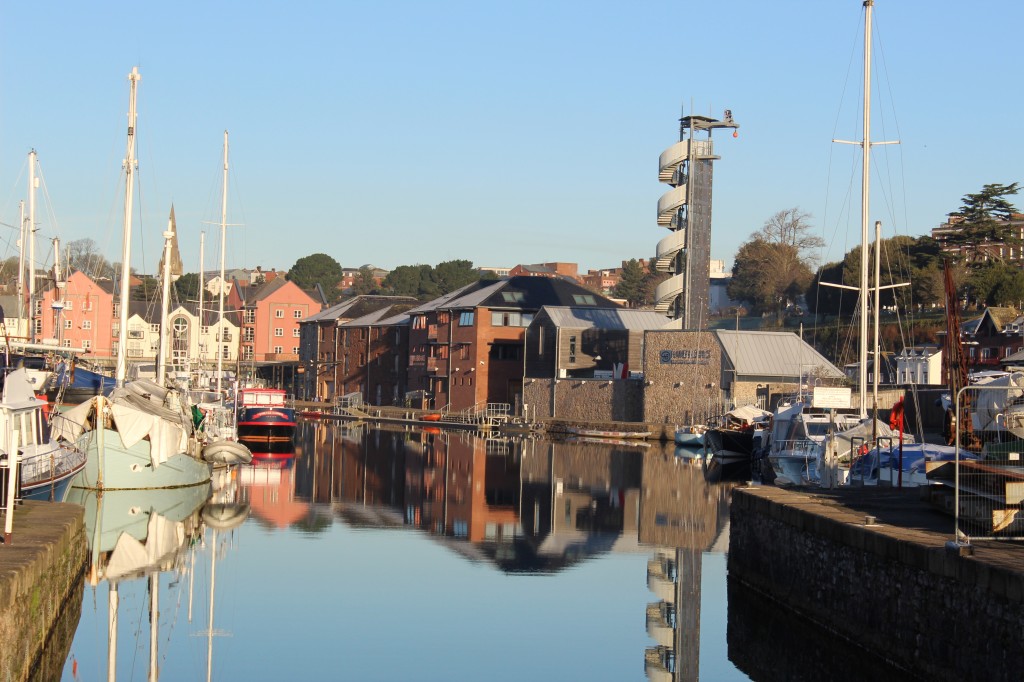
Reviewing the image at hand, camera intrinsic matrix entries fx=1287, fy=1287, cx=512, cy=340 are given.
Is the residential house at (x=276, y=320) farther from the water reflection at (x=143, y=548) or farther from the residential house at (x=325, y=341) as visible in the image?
the water reflection at (x=143, y=548)

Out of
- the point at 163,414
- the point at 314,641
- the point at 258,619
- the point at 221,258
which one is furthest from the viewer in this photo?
the point at 221,258

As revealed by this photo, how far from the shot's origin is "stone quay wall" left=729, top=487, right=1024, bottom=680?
1367cm

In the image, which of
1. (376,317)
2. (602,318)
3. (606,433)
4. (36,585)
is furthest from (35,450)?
(376,317)

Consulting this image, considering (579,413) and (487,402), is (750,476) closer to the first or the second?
(579,413)

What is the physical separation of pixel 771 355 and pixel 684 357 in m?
5.35

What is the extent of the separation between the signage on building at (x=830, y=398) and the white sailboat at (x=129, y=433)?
22.3m

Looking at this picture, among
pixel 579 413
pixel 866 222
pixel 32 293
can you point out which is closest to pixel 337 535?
pixel 32 293

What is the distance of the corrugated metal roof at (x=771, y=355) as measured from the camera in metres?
72.6

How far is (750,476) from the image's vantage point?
169 ft

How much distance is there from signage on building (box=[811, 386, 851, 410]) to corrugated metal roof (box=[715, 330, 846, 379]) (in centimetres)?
2289

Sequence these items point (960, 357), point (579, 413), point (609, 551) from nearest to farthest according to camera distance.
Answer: point (960, 357)
point (609, 551)
point (579, 413)

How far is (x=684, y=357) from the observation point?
73.1m

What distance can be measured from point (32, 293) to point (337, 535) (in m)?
18.1

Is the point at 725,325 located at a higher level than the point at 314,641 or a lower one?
higher
